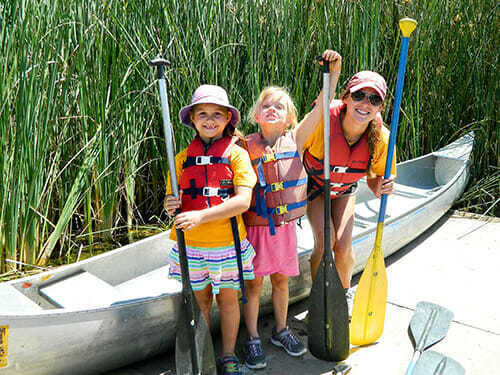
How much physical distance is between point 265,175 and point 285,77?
5.34ft

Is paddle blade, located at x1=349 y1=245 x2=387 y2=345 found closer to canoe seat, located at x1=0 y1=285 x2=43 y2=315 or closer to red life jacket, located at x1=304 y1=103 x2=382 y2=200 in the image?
red life jacket, located at x1=304 y1=103 x2=382 y2=200

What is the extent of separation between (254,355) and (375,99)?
141cm

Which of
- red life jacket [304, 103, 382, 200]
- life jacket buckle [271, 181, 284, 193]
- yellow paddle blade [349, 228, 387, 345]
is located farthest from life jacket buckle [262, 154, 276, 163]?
yellow paddle blade [349, 228, 387, 345]

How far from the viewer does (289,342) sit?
243cm

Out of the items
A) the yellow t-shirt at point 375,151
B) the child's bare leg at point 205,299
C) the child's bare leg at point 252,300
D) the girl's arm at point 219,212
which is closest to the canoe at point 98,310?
the child's bare leg at point 205,299

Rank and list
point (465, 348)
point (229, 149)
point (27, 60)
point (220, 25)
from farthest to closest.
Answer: point (220, 25) < point (27, 60) < point (465, 348) < point (229, 149)

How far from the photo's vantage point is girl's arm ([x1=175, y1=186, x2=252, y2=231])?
1.91 m

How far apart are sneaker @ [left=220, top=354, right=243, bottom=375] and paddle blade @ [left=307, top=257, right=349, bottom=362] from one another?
1.38 ft

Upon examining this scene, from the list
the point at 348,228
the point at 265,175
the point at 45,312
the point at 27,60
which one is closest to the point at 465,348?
the point at 348,228

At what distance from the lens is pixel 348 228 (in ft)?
8.62

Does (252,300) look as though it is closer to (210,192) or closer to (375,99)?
(210,192)

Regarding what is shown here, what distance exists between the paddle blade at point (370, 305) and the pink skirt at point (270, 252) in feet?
1.58

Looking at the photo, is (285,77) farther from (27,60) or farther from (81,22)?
(27,60)

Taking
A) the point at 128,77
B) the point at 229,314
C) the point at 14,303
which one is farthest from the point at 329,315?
the point at 128,77
